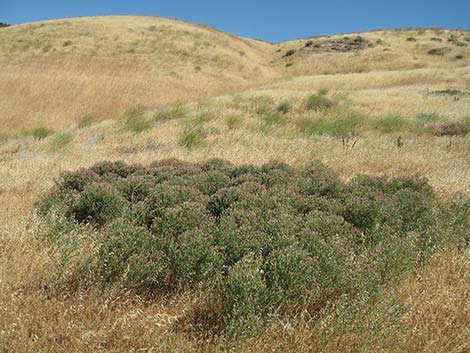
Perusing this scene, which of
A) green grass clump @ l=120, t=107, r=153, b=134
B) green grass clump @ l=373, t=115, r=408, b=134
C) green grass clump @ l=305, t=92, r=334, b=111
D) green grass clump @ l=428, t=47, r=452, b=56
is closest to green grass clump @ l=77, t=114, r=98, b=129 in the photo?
green grass clump @ l=120, t=107, r=153, b=134

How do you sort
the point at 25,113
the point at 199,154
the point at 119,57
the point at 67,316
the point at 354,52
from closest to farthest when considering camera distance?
1. the point at 67,316
2. the point at 199,154
3. the point at 25,113
4. the point at 119,57
5. the point at 354,52

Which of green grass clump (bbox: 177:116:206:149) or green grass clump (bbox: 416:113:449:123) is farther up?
green grass clump (bbox: 416:113:449:123)

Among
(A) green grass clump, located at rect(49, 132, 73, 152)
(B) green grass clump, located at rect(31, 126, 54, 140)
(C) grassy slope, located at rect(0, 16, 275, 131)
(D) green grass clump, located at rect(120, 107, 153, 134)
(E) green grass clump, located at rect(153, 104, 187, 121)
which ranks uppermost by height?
(C) grassy slope, located at rect(0, 16, 275, 131)

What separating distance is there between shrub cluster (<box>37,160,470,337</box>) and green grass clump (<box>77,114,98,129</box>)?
1192 cm

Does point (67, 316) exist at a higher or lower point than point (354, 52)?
lower

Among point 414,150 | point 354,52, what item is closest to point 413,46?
point 354,52

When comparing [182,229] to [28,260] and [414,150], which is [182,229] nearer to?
[28,260]

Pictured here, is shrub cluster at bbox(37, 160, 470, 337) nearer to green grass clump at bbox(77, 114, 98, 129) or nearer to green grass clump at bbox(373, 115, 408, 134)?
green grass clump at bbox(373, 115, 408, 134)

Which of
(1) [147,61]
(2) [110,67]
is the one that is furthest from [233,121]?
(1) [147,61]

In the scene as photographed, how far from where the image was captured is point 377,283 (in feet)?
11.8

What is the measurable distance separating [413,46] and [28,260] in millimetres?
51059

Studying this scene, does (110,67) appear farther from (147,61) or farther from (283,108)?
(283,108)

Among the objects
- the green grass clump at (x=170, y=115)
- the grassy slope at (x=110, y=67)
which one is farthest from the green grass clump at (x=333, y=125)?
the grassy slope at (x=110, y=67)

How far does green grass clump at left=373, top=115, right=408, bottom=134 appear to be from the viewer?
14238mm
